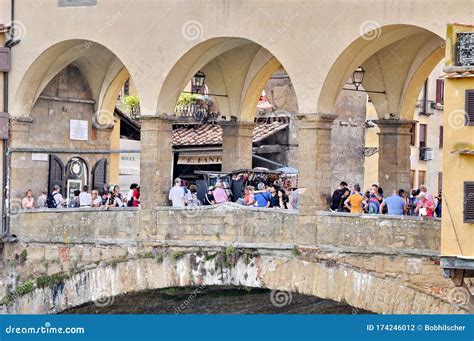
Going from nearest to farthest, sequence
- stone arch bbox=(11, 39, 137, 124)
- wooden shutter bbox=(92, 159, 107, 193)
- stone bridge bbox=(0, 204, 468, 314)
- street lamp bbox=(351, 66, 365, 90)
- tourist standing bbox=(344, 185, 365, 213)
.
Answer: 1. stone bridge bbox=(0, 204, 468, 314)
2. tourist standing bbox=(344, 185, 365, 213)
3. street lamp bbox=(351, 66, 365, 90)
4. stone arch bbox=(11, 39, 137, 124)
5. wooden shutter bbox=(92, 159, 107, 193)

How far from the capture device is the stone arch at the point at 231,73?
40.4 m

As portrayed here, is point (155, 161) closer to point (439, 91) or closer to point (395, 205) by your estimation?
point (395, 205)

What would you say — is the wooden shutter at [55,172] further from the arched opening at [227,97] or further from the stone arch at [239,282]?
the stone arch at [239,282]

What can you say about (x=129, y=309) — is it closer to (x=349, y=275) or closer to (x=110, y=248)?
(x=110, y=248)

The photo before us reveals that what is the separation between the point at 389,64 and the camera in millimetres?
41000

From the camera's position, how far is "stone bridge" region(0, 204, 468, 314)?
36125mm

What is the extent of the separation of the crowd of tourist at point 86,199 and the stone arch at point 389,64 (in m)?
5.04

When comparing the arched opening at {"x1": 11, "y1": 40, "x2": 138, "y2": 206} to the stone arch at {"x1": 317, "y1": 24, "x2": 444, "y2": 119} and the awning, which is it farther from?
the stone arch at {"x1": 317, "y1": 24, "x2": 444, "y2": 119}

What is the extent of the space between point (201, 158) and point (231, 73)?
671cm

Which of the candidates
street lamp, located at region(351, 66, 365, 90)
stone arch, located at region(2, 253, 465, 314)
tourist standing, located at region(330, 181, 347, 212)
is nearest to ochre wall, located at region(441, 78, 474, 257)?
stone arch, located at region(2, 253, 465, 314)

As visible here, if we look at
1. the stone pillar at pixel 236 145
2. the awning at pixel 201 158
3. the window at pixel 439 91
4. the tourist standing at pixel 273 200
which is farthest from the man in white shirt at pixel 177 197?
the window at pixel 439 91

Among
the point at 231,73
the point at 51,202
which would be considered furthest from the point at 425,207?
the point at 51,202

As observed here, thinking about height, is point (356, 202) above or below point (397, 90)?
below

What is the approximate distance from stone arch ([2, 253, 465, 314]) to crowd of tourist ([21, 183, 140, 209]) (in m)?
1.55
